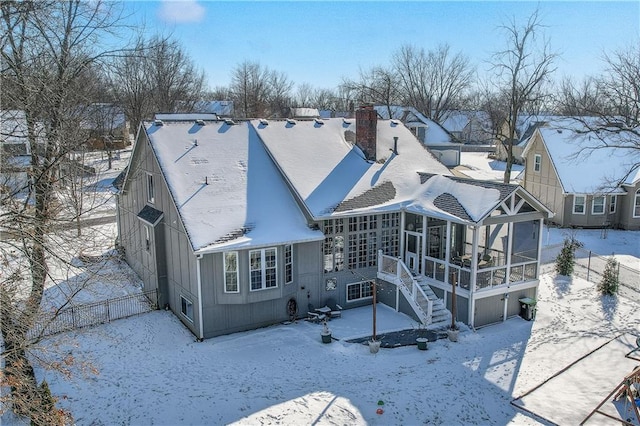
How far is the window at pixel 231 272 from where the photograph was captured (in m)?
16.9

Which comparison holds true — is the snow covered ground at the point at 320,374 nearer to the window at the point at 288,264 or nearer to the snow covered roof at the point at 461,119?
the window at the point at 288,264

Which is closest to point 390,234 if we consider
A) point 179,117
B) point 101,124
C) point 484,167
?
point 179,117

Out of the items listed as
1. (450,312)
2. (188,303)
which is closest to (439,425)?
(450,312)

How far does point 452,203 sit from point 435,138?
1299 inches

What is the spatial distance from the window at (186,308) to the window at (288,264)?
11.4ft

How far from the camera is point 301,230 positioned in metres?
18.3

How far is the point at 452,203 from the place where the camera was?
18.8 metres

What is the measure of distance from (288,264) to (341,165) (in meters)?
5.67

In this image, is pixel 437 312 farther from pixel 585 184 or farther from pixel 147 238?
pixel 585 184

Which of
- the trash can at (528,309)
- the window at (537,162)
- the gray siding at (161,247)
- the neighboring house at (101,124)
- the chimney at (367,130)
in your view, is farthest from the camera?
the window at (537,162)

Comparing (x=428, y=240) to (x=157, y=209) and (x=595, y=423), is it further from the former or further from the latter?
(x=157, y=209)

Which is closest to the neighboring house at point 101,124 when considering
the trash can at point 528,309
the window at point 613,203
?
the trash can at point 528,309

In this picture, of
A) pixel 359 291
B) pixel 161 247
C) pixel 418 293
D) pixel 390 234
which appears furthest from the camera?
pixel 390 234

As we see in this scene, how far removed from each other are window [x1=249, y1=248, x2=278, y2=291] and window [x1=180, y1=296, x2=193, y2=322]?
2446mm
